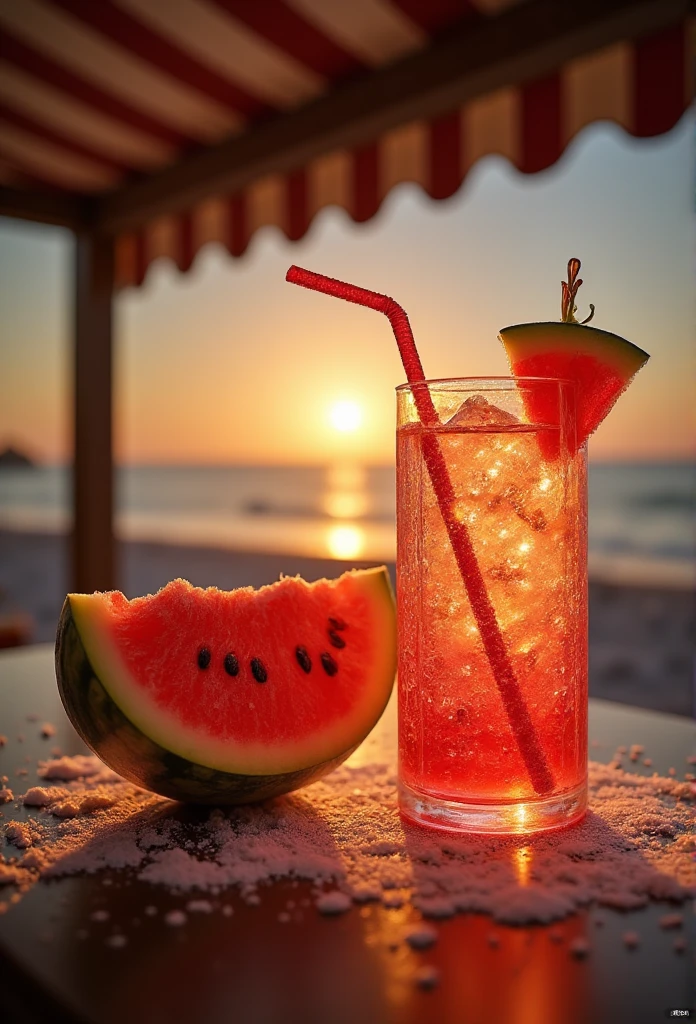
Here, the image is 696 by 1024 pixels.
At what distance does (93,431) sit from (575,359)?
473cm

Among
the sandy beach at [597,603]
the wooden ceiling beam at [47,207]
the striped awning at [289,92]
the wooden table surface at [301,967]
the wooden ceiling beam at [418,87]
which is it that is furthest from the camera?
the sandy beach at [597,603]

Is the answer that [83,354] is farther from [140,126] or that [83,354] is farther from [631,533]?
[631,533]

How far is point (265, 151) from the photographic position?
13.1 feet

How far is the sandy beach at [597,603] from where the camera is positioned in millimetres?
7691

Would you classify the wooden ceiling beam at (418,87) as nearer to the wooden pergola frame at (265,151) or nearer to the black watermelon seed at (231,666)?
the wooden pergola frame at (265,151)

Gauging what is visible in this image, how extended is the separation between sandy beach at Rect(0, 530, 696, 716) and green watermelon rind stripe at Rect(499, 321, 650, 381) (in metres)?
1.28

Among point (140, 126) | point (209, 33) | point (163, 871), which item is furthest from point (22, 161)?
point (163, 871)

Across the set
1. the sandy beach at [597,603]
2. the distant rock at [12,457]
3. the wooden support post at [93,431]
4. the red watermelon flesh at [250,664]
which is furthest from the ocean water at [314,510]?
the red watermelon flesh at [250,664]

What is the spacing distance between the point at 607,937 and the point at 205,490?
2537 centimetres

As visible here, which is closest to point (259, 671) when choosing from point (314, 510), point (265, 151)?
point (265, 151)

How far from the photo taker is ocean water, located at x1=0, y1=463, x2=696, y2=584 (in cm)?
1473

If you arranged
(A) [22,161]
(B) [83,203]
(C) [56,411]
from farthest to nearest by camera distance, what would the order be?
1. (C) [56,411]
2. (B) [83,203]
3. (A) [22,161]

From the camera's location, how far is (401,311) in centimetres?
91

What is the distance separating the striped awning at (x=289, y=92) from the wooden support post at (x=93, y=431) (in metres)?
0.71
